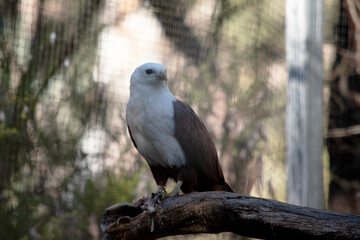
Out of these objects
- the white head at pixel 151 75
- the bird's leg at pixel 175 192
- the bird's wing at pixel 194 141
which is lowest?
the bird's leg at pixel 175 192

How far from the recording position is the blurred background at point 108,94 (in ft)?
11.6

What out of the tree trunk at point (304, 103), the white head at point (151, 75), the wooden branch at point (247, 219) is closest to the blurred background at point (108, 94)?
the tree trunk at point (304, 103)

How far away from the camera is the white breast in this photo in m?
2.77

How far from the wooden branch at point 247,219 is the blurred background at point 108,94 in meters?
1.33

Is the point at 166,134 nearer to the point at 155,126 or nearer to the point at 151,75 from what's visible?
the point at 155,126

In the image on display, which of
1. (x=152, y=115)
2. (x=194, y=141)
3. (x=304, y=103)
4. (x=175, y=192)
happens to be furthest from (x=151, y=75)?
(x=304, y=103)

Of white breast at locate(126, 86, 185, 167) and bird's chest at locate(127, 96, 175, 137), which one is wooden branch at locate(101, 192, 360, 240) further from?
bird's chest at locate(127, 96, 175, 137)

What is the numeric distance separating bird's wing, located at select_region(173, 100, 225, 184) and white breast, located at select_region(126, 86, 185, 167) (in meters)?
0.04

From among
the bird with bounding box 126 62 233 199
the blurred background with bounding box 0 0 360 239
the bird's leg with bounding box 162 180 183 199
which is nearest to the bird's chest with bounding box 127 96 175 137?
the bird with bounding box 126 62 233 199

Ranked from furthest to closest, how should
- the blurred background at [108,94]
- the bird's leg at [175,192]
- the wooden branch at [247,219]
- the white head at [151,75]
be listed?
the blurred background at [108,94]
the white head at [151,75]
the bird's leg at [175,192]
the wooden branch at [247,219]

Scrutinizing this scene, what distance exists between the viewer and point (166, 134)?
2.78 metres

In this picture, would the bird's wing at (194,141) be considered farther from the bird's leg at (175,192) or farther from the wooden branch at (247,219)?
the wooden branch at (247,219)

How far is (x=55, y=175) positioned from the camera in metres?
3.63

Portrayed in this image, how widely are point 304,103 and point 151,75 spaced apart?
4.86 ft
